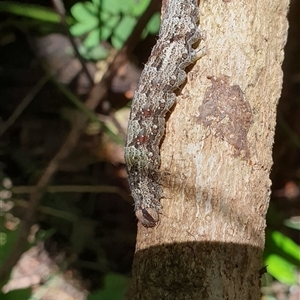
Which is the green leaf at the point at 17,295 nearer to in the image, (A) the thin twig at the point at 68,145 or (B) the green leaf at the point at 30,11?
(A) the thin twig at the point at 68,145

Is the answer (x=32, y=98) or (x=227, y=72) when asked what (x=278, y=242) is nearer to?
(x=227, y=72)

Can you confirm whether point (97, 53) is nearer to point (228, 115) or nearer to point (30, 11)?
point (30, 11)

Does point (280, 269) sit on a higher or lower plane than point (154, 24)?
lower

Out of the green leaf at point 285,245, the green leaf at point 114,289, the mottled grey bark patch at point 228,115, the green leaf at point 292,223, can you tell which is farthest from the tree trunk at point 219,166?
the green leaf at point 292,223

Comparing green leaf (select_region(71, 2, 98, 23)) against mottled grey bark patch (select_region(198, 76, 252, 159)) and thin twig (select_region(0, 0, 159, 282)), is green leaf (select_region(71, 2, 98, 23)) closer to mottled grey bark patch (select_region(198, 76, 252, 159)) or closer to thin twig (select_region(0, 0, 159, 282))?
thin twig (select_region(0, 0, 159, 282))

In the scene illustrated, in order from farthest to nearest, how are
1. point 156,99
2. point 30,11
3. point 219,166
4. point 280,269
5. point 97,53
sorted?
point 97,53 < point 30,11 < point 280,269 < point 156,99 < point 219,166

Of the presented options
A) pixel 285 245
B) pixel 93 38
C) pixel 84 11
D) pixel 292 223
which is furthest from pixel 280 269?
pixel 84 11

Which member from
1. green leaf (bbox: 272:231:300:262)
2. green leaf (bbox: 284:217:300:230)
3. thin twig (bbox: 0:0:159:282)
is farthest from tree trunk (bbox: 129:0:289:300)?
green leaf (bbox: 284:217:300:230)
